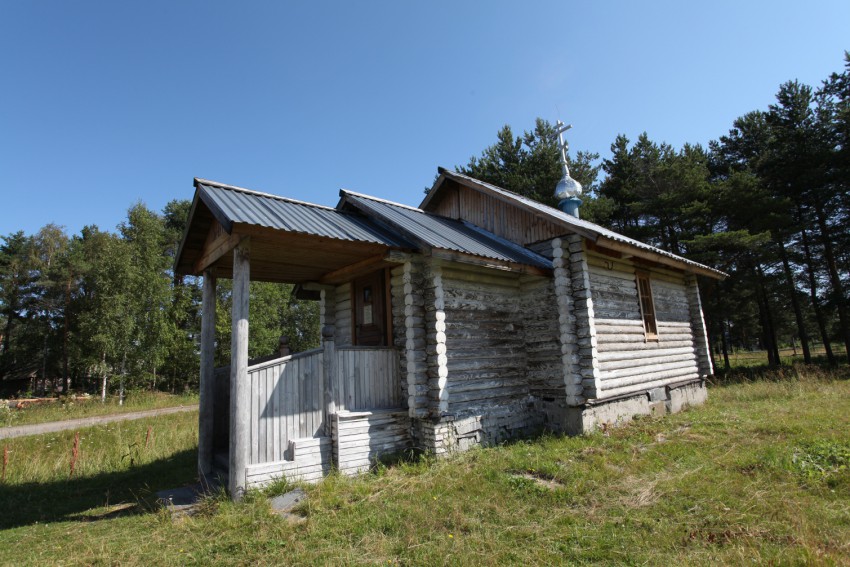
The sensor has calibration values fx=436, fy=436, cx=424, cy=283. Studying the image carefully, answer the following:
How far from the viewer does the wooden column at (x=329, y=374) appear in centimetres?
693

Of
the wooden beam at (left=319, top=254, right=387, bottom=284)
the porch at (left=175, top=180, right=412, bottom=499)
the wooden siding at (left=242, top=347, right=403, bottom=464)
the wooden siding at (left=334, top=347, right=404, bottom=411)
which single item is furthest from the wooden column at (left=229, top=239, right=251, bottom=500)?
the wooden beam at (left=319, top=254, right=387, bottom=284)

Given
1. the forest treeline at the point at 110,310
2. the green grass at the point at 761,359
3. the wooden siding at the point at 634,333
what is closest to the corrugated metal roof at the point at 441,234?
the wooden siding at the point at 634,333

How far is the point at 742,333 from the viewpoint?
41.1m

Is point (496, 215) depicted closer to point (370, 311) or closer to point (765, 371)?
point (370, 311)

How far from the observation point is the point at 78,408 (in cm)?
1919

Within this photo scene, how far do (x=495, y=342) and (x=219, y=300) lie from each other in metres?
26.7

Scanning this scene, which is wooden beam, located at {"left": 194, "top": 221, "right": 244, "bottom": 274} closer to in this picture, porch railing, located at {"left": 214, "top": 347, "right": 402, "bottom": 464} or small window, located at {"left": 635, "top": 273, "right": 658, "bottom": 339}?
porch railing, located at {"left": 214, "top": 347, "right": 402, "bottom": 464}

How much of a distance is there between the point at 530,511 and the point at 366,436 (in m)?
3.01

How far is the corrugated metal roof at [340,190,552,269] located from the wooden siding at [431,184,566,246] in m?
0.28

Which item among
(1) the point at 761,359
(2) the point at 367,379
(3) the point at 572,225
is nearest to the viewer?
(2) the point at 367,379

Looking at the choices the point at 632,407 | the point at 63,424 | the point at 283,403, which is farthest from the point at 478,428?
the point at 63,424

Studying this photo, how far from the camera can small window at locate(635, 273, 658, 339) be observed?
37.1ft

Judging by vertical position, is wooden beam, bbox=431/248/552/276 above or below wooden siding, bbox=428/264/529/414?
above

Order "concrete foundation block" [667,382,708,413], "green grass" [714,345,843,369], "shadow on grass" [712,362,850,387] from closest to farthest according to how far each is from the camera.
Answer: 1. "concrete foundation block" [667,382,708,413]
2. "shadow on grass" [712,362,850,387]
3. "green grass" [714,345,843,369]
